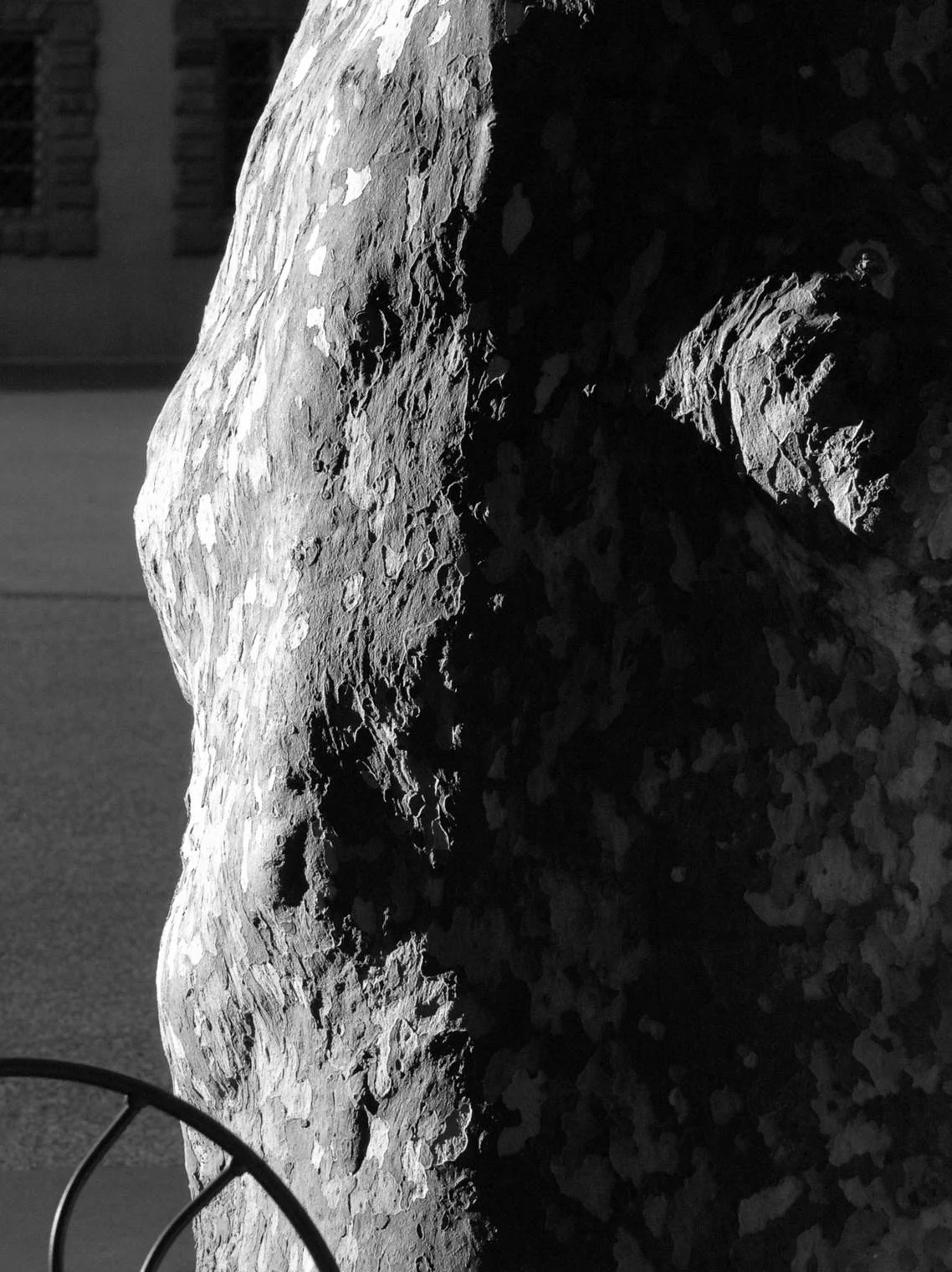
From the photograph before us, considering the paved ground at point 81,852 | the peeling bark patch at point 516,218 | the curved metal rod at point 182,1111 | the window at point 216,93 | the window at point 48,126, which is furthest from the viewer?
the window at point 216,93

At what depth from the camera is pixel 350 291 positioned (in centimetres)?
113

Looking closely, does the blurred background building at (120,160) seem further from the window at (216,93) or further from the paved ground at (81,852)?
the paved ground at (81,852)

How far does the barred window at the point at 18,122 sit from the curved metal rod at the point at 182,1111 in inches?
567

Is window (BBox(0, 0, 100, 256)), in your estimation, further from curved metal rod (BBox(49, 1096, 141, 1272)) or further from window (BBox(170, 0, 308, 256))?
curved metal rod (BBox(49, 1096, 141, 1272))

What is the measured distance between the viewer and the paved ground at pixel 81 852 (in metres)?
2.67

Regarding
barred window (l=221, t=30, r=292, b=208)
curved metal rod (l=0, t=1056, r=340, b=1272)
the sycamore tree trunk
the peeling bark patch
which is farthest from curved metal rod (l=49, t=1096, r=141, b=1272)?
barred window (l=221, t=30, r=292, b=208)

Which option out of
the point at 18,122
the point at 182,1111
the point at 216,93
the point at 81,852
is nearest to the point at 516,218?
the point at 182,1111

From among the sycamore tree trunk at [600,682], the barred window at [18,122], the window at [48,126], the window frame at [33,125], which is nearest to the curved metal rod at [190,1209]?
the sycamore tree trunk at [600,682]

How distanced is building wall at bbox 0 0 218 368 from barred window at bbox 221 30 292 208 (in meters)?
0.46

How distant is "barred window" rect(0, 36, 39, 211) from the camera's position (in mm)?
14375

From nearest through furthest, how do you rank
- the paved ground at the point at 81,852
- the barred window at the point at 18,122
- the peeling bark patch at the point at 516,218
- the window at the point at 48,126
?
1. the peeling bark patch at the point at 516,218
2. the paved ground at the point at 81,852
3. the window at the point at 48,126
4. the barred window at the point at 18,122

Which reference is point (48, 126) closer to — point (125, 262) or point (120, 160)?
point (120, 160)

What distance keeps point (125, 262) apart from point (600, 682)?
46.1 feet

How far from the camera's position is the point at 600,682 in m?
1.11
